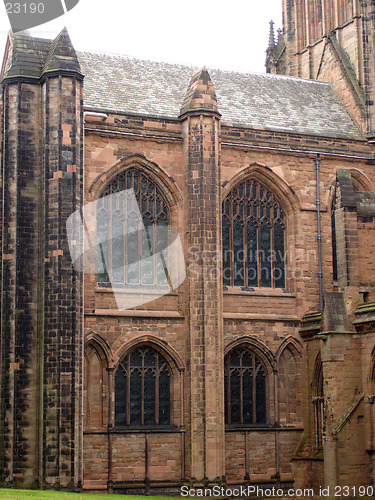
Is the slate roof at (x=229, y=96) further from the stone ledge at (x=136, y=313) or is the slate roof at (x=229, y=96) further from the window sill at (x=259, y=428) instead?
the window sill at (x=259, y=428)

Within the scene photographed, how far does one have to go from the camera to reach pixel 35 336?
2528 cm

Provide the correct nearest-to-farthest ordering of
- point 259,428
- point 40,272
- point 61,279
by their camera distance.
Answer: point 61,279, point 40,272, point 259,428

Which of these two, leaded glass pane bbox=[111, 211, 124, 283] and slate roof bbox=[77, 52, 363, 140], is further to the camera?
slate roof bbox=[77, 52, 363, 140]

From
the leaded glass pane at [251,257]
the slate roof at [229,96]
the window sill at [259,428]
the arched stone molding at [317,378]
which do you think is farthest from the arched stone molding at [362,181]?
the window sill at [259,428]

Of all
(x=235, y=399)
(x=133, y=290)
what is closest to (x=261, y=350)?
(x=235, y=399)

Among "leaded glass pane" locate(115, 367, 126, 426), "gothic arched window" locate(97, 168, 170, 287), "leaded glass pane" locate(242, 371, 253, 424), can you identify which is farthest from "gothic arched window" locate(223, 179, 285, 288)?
"leaded glass pane" locate(115, 367, 126, 426)

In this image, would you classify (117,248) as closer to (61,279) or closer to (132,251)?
(132,251)

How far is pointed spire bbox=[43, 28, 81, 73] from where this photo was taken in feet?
85.5

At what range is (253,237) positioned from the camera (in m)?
30.4

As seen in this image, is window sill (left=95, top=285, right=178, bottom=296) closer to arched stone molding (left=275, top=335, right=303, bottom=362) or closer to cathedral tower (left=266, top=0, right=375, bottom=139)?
arched stone molding (left=275, top=335, right=303, bottom=362)

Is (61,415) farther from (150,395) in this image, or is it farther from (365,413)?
(365,413)

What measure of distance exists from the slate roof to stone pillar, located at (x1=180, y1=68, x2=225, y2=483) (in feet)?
5.77

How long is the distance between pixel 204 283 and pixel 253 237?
3.72 metres

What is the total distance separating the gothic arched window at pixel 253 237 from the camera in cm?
2998
